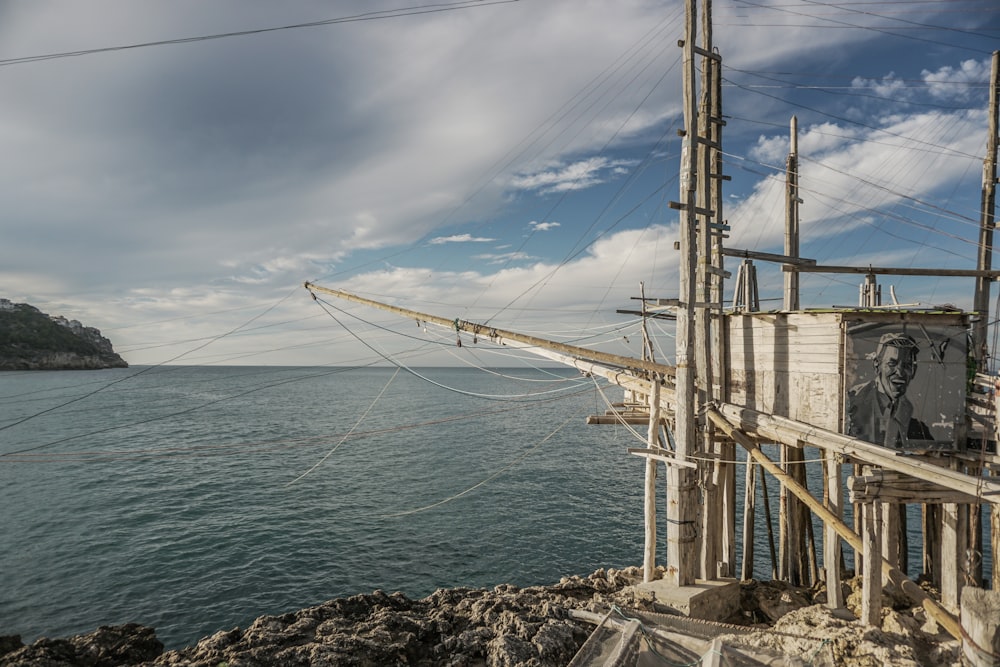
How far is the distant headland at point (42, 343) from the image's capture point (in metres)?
133

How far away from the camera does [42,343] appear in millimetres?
143750

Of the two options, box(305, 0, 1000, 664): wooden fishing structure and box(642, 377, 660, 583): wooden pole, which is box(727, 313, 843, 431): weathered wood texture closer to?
box(305, 0, 1000, 664): wooden fishing structure

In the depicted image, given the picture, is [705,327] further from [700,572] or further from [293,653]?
[293,653]

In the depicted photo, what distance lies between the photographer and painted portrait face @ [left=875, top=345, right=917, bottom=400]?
11.5m

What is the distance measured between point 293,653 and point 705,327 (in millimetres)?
11880

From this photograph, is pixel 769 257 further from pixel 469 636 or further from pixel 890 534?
pixel 469 636

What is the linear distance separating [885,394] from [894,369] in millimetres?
583

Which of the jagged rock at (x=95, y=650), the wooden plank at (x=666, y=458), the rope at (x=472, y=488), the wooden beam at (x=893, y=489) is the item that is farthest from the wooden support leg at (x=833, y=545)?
the rope at (x=472, y=488)

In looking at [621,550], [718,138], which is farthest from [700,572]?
[718,138]

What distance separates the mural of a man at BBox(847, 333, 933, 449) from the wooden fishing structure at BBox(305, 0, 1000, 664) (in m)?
0.03

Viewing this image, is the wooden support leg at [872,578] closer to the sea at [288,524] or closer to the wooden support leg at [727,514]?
the wooden support leg at [727,514]

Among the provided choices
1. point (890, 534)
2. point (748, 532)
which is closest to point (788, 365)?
point (890, 534)

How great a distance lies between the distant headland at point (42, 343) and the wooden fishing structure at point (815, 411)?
516 feet

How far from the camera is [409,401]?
98.8 metres
